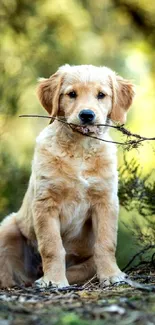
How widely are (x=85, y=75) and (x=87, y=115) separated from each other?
0.52 m

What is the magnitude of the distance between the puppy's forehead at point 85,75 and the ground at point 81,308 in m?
1.90

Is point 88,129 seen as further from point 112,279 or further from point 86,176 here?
point 112,279

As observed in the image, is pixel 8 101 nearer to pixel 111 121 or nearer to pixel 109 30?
pixel 109 30

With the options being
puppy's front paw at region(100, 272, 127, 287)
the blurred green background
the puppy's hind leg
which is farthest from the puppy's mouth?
the blurred green background

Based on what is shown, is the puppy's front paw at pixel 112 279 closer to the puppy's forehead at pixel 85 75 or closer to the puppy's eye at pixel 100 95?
the puppy's eye at pixel 100 95

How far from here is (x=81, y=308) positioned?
351 cm

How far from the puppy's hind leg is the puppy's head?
1.07 meters

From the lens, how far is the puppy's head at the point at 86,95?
532 cm

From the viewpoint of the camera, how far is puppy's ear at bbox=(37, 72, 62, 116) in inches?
225

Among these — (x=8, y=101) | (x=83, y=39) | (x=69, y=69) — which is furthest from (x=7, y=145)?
(x=69, y=69)

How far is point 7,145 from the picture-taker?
9.23 m

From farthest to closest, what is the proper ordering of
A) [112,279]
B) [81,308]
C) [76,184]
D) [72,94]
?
[72,94] → [76,184] → [112,279] → [81,308]

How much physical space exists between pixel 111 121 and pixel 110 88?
0.84ft

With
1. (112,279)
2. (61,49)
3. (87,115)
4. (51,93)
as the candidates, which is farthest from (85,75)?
(61,49)
